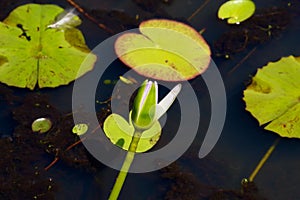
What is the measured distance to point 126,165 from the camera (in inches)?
127

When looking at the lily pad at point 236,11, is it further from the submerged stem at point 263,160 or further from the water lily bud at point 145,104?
the water lily bud at point 145,104

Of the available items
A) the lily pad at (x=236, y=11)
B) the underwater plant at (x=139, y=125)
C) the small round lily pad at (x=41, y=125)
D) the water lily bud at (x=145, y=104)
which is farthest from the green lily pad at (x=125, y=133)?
the lily pad at (x=236, y=11)

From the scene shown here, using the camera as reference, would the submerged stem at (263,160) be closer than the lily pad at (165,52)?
Yes

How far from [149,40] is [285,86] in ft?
3.35

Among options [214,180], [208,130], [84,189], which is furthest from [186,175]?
[84,189]

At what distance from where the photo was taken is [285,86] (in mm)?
3461

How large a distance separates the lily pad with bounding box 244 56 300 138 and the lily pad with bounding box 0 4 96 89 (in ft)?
3.83

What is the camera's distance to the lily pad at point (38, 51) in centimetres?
352

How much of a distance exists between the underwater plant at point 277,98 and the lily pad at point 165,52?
0.42m

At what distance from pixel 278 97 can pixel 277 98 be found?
0.04ft

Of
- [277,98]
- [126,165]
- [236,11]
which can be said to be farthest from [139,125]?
[236,11]

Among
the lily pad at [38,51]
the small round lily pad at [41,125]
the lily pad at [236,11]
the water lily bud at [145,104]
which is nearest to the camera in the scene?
the water lily bud at [145,104]

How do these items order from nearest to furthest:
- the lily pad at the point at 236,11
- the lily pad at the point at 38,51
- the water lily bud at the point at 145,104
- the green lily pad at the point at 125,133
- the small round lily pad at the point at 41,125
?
the water lily bud at the point at 145,104, the green lily pad at the point at 125,133, the small round lily pad at the point at 41,125, the lily pad at the point at 38,51, the lily pad at the point at 236,11

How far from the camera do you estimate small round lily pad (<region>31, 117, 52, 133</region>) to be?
3406mm
